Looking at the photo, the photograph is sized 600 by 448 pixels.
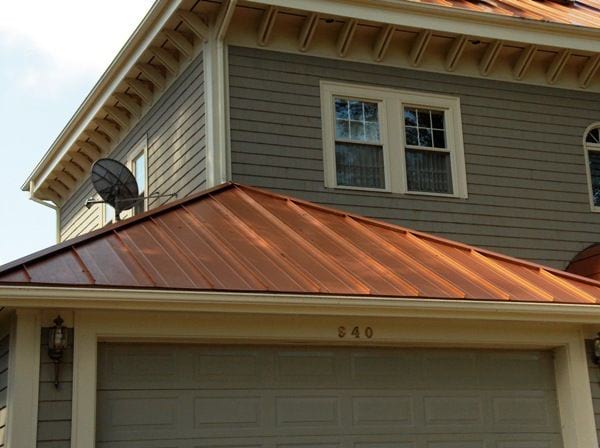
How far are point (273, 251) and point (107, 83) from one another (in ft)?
19.6

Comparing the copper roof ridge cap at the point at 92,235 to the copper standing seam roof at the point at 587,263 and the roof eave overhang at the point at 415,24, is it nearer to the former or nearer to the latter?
the roof eave overhang at the point at 415,24

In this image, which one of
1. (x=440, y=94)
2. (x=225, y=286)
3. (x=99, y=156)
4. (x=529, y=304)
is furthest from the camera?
(x=99, y=156)

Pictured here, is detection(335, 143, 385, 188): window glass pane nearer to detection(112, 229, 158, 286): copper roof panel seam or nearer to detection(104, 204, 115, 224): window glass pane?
detection(112, 229, 158, 286): copper roof panel seam

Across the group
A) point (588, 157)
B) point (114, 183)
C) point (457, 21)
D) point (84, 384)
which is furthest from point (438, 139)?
point (84, 384)

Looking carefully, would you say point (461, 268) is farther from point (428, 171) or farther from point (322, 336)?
point (428, 171)

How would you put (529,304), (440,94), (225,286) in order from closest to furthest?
(225,286), (529,304), (440,94)

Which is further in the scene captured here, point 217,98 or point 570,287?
point 217,98

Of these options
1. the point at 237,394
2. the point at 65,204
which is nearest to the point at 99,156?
the point at 65,204

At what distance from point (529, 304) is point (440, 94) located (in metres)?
4.68

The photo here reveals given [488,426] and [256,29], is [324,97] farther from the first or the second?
[488,426]

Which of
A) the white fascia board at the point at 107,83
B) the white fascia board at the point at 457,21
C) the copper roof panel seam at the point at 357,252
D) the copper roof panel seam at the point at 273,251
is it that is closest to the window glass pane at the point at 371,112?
the white fascia board at the point at 457,21

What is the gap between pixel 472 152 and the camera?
13477 millimetres

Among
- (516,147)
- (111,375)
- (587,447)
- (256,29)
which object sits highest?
(256,29)

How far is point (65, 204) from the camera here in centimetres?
1977
